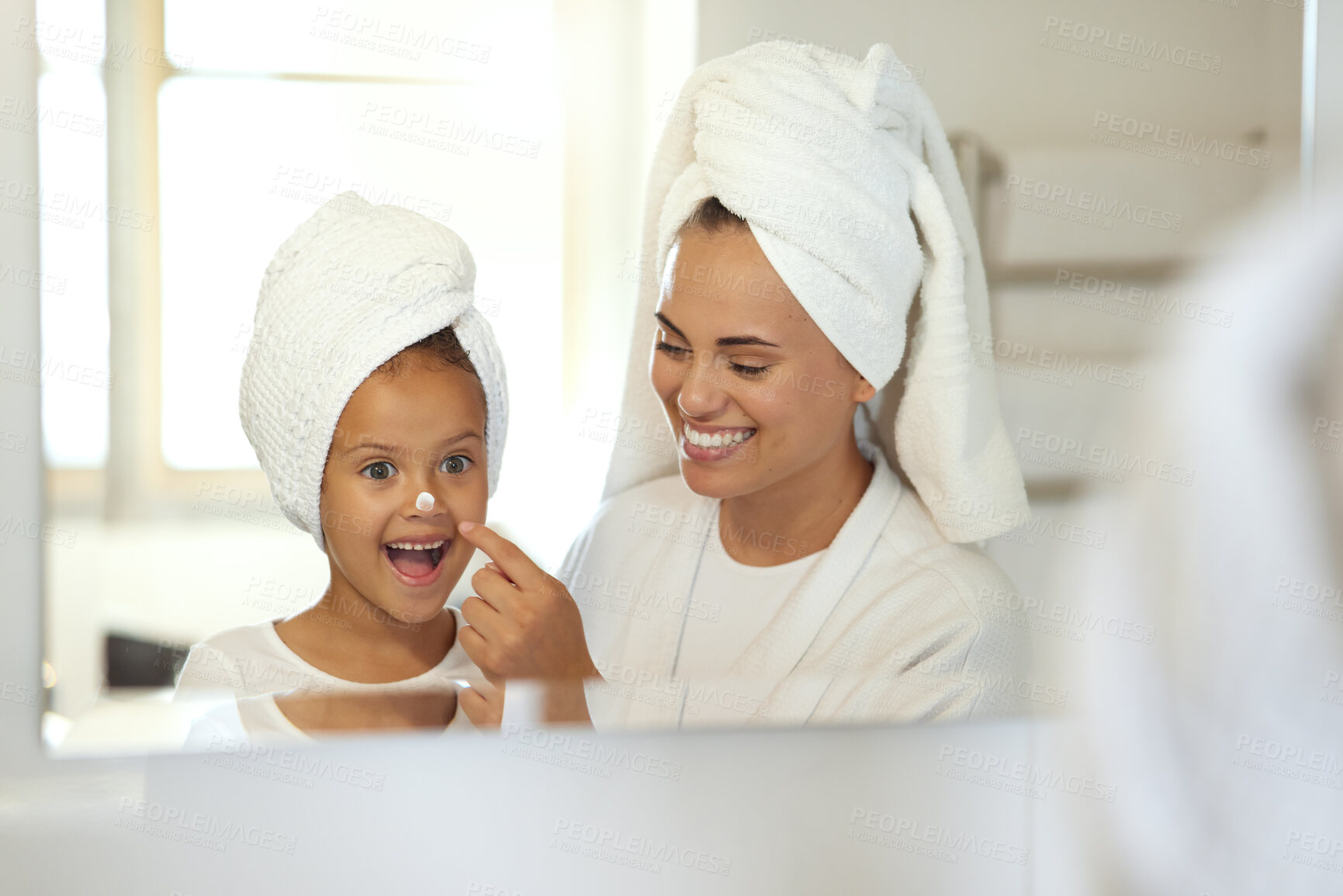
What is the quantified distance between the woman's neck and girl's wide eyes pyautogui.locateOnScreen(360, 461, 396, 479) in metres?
0.24

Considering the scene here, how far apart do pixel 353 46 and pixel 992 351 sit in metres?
0.51

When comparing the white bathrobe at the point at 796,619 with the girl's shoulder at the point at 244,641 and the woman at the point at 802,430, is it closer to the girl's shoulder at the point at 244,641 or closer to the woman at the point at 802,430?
the woman at the point at 802,430

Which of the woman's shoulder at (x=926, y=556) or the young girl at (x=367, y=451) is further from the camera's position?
the woman's shoulder at (x=926, y=556)

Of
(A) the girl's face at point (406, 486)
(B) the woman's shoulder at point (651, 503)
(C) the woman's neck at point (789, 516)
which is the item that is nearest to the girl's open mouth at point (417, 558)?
(A) the girl's face at point (406, 486)

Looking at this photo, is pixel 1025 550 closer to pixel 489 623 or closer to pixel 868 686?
pixel 868 686

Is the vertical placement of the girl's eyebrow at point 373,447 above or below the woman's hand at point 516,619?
above

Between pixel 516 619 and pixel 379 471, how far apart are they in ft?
0.47

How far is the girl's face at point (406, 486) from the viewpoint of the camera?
2.34 ft

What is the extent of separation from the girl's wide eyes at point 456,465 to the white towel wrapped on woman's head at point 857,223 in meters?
0.10

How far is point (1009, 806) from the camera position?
3.01 ft

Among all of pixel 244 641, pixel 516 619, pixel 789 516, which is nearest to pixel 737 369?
pixel 789 516

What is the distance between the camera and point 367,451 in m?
0.71

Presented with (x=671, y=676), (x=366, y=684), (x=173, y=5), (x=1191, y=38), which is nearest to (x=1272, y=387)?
(x=1191, y=38)

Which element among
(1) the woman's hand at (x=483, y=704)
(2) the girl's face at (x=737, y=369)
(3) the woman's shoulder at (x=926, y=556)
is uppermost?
(2) the girl's face at (x=737, y=369)
